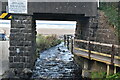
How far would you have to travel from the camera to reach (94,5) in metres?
9.98

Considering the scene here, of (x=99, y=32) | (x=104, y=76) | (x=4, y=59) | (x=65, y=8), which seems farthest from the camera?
(x=4, y=59)

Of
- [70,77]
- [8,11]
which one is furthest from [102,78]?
[8,11]

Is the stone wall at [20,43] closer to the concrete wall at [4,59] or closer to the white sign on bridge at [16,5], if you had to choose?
the white sign on bridge at [16,5]

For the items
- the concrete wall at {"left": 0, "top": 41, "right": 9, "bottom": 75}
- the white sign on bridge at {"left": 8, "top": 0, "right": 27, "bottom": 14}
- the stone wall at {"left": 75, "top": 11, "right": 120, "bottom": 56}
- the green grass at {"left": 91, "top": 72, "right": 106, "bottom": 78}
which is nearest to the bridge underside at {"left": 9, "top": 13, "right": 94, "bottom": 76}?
the white sign on bridge at {"left": 8, "top": 0, "right": 27, "bottom": 14}

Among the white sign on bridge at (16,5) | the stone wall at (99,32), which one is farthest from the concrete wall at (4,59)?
the stone wall at (99,32)

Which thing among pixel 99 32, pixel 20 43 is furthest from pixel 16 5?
pixel 99 32

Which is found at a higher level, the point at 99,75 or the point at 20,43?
the point at 20,43

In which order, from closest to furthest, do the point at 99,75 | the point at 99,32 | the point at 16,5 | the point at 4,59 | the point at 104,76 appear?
the point at 104,76 < the point at 99,75 < the point at 16,5 < the point at 99,32 < the point at 4,59

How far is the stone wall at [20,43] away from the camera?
386 inches

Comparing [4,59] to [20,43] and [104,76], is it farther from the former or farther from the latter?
[104,76]

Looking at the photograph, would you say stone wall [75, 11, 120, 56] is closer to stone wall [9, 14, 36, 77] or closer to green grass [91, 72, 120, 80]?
green grass [91, 72, 120, 80]

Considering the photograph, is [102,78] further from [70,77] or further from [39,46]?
[39,46]

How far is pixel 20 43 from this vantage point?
9867 mm

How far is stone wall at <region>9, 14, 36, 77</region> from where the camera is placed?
981 centimetres
